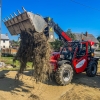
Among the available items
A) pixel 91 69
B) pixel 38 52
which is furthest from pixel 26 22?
pixel 91 69

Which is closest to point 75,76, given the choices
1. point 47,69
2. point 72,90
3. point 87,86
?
point 87,86

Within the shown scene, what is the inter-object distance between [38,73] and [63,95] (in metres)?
1.41

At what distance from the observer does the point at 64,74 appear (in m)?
8.99

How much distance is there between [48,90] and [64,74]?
116cm

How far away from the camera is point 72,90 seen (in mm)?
8180

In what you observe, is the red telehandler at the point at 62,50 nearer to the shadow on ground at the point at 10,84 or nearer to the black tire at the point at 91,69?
the black tire at the point at 91,69

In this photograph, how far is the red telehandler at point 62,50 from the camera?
8867 millimetres

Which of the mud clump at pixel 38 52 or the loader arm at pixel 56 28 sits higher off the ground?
the loader arm at pixel 56 28

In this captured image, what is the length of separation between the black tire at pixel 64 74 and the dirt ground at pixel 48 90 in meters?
0.24

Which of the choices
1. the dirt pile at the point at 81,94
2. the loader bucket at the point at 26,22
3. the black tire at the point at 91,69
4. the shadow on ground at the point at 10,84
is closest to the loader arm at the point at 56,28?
the loader bucket at the point at 26,22

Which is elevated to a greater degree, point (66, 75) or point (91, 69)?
point (91, 69)

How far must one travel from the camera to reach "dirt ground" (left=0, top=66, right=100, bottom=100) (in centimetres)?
757

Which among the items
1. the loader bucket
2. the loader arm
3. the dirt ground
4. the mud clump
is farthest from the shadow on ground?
the loader arm

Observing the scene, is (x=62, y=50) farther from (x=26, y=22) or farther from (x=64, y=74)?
(x=26, y=22)
